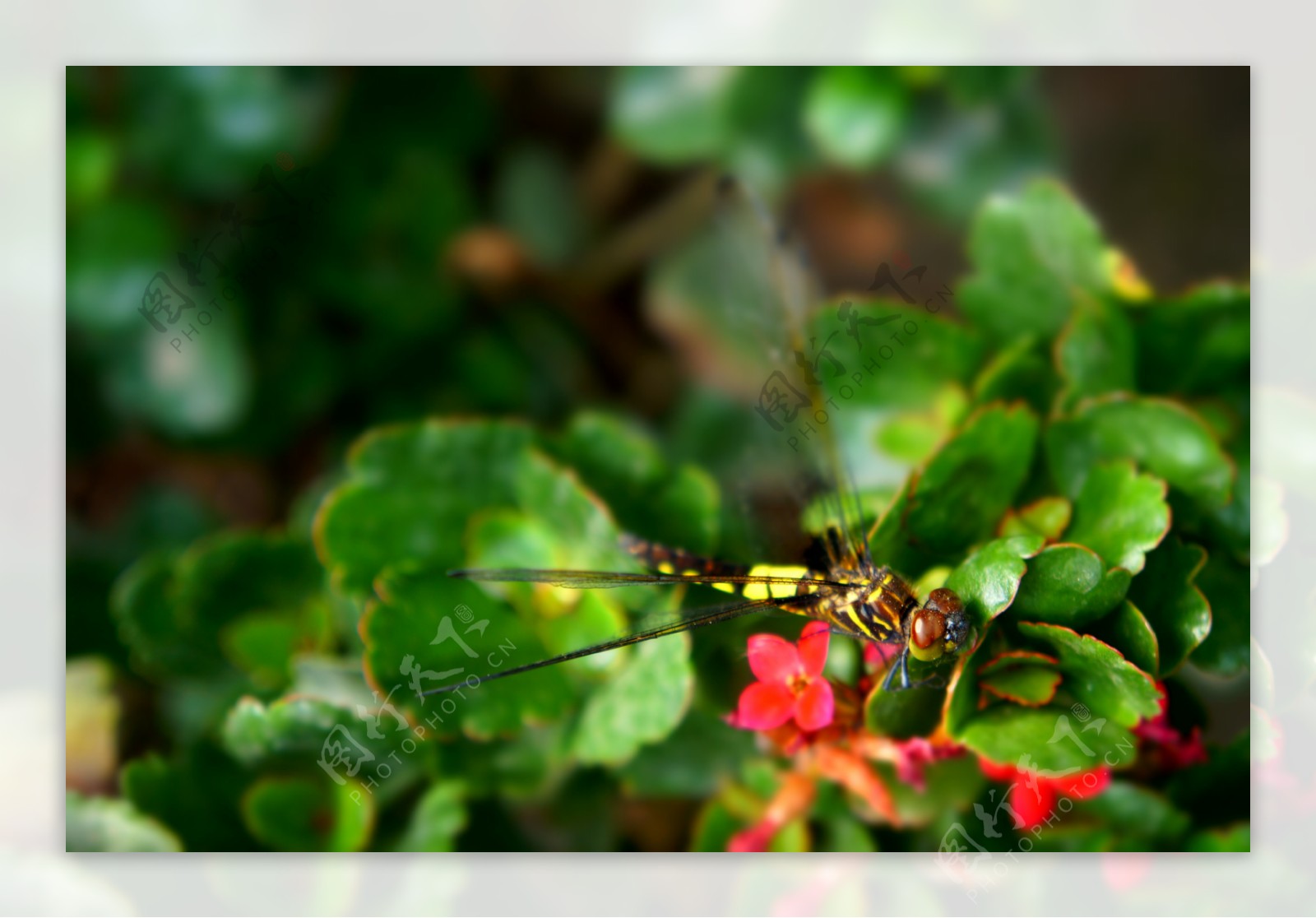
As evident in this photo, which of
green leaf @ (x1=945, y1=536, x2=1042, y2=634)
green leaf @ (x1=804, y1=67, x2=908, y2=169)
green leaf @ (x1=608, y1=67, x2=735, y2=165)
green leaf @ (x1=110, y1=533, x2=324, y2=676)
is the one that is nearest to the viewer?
green leaf @ (x1=945, y1=536, x2=1042, y2=634)

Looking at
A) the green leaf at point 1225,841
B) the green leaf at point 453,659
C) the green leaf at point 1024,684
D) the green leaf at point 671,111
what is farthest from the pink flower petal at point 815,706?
the green leaf at point 671,111

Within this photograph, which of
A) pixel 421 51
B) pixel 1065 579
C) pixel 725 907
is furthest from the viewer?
pixel 421 51

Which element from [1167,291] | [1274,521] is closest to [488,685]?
[1274,521]

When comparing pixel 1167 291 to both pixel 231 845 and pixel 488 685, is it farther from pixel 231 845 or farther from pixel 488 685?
pixel 231 845

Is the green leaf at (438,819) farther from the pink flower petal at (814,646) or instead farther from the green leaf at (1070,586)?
the green leaf at (1070,586)

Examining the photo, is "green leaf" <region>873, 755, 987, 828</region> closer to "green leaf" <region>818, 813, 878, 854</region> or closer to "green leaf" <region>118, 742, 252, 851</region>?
"green leaf" <region>818, 813, 878, 854</region>

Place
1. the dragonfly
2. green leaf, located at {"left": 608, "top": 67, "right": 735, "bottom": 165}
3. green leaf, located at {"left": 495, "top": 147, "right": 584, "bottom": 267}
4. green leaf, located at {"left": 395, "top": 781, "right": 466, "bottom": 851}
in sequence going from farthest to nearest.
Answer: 1. green leaf, located at {"left": 495, "top": 147, "right": 584, "bottom": 267}
2. green leaf, located at {"left": 608, "top": 67, "right": 735, "bottom": 165}
3. green leaf, located at {"left": 395, "top": 781, "right": 466, "bottom": 851}
4. the dragonfly

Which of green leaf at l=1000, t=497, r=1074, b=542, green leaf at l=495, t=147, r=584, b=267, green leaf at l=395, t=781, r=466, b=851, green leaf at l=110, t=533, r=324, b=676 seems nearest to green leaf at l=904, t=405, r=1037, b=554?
green leaf at l=1000, t=497, r=1074, b=542
